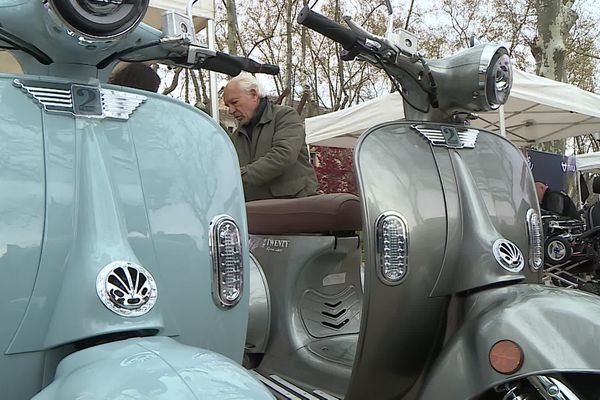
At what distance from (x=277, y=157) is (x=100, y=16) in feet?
5.44

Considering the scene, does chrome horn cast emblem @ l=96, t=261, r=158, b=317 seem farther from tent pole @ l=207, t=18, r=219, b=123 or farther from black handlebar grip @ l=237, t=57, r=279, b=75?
tent pole @ l=207, t=18, r=219, b=123

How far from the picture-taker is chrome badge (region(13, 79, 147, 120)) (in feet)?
4.54

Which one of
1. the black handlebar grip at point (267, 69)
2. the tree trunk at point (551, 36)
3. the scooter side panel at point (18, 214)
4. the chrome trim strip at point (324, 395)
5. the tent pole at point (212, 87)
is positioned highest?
the tree trunk at point (551, 36)

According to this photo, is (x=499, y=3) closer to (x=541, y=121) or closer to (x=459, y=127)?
(x=541, y=121)

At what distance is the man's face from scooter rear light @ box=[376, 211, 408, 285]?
135 cm

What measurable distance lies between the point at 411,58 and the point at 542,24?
10577mm

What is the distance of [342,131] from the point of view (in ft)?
29.1

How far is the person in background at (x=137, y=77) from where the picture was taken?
7.94 feet

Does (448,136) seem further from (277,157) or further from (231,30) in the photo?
(231,30)

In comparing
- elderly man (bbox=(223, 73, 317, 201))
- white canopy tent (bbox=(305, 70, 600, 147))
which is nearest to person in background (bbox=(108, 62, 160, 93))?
elderly man (bbox=(223, 73, 317, 201))

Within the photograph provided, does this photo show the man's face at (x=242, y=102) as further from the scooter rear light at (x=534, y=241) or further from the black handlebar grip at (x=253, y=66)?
the scooter rear light at (x=534, y=241)

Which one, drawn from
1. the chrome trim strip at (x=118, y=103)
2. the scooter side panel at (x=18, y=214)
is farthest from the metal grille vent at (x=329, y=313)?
the scooter side panel at (x=18, y=214)

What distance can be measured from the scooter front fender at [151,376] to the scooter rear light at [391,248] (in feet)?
3.09

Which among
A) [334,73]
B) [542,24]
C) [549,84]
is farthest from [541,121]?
[334,73]
